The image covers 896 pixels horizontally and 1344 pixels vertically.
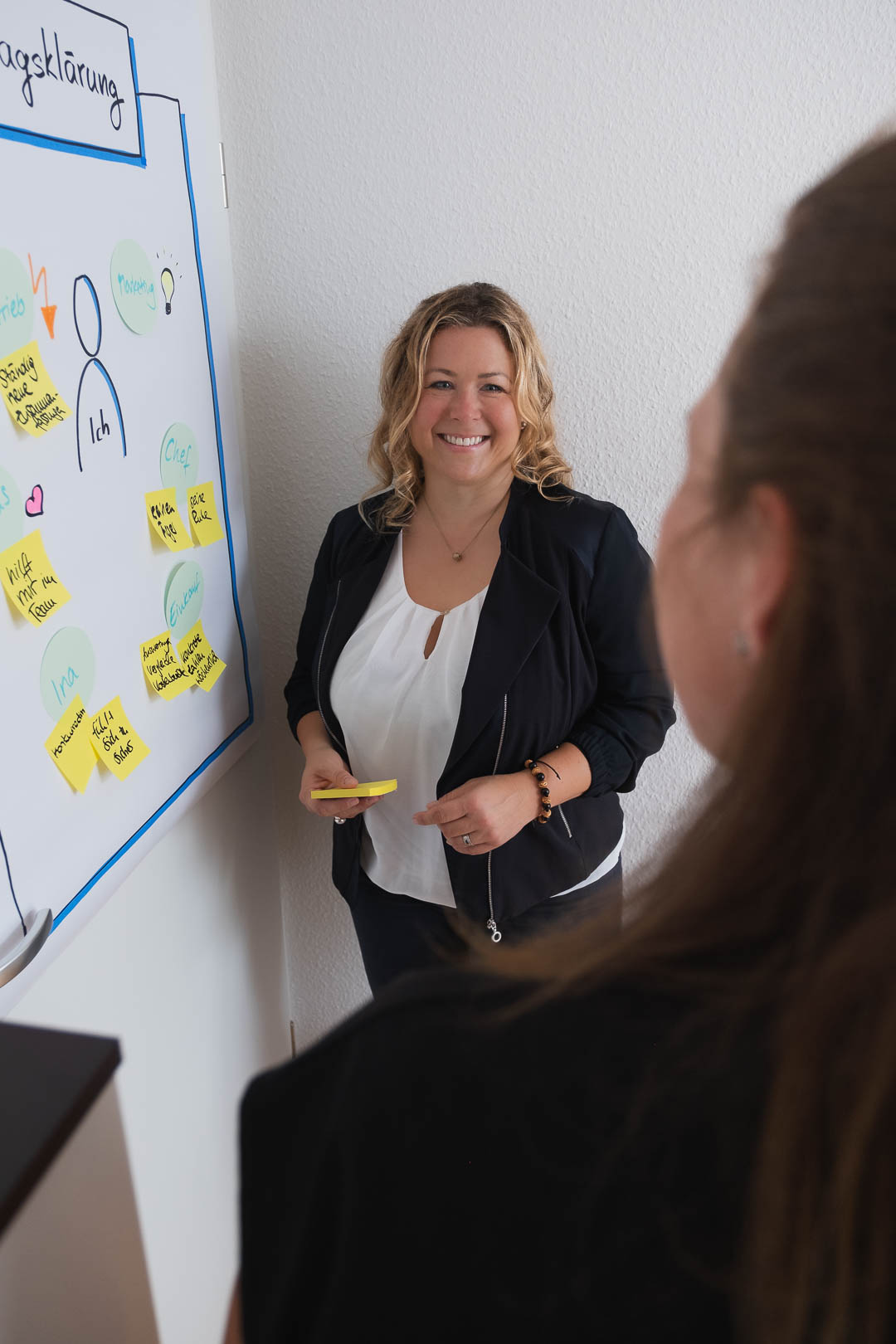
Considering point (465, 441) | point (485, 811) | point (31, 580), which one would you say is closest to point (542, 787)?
point (485, 811)

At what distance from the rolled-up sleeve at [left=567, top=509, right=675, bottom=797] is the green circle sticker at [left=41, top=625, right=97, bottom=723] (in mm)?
736

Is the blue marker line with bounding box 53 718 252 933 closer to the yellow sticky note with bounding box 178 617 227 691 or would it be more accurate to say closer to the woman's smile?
the yellow sticky note with bounding box 178 617 227 691

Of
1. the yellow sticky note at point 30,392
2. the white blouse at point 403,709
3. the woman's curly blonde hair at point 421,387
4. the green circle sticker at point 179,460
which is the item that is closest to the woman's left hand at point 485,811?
the white blouse at point 403,709

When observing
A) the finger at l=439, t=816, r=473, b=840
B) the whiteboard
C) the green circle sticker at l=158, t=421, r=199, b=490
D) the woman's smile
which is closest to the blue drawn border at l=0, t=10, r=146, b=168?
the whiteboard

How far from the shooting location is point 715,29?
1397mm

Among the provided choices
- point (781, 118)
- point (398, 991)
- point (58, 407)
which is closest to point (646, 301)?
point (781, 118)

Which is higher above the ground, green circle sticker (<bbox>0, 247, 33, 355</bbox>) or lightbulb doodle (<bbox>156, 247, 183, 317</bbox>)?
lightbulb doodle (<bbox>156, 247, 183, 317</bbox>)

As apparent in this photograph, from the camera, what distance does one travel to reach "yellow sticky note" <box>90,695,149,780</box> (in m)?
1.17

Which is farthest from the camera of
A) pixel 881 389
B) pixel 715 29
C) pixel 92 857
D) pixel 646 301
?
pixel 646 301

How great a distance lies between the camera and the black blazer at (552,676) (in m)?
1.41

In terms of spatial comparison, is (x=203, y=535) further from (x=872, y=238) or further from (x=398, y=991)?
(x=872, y=238)

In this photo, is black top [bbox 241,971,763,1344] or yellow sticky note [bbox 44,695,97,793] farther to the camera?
yellow sticky note [bbox 44,695,97,793]

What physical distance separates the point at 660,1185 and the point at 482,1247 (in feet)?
0.31

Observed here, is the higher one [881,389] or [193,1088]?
[881,389]
